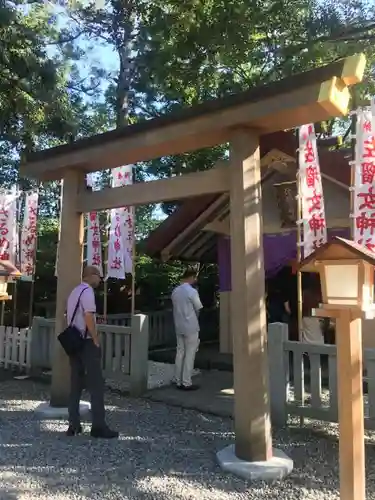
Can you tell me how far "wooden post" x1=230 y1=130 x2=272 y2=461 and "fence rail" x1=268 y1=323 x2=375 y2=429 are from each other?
43.2 inches

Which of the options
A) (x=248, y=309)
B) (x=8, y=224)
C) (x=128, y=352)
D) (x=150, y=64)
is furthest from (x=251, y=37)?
(x=248, y=309)

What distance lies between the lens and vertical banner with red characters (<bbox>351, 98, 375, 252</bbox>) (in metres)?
6.21

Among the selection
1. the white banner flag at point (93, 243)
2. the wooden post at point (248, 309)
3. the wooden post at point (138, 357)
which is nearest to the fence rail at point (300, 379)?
the wooden post at point (248, 309)

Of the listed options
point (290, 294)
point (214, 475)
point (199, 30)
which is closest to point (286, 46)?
point (199, 30)

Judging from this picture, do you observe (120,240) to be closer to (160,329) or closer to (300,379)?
(160,329)

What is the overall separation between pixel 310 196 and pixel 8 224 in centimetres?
626

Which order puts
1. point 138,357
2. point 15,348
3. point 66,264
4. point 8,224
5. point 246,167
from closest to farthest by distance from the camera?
point 246,167 < point 66,264 < point 138,357 < point 15,348 < point 8,224

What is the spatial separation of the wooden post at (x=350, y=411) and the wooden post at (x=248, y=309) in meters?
1.17

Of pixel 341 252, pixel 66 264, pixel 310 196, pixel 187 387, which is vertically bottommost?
pixel 187 387

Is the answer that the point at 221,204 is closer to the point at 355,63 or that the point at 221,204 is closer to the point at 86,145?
the point at 86,145

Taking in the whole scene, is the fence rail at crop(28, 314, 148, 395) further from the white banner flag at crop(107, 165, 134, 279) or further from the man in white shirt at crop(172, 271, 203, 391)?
the white banner flag at crop(107, 165, 134, 279)

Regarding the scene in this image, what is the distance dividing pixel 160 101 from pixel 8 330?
10.1 metres

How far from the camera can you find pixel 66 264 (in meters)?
5.89

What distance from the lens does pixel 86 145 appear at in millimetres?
5562
